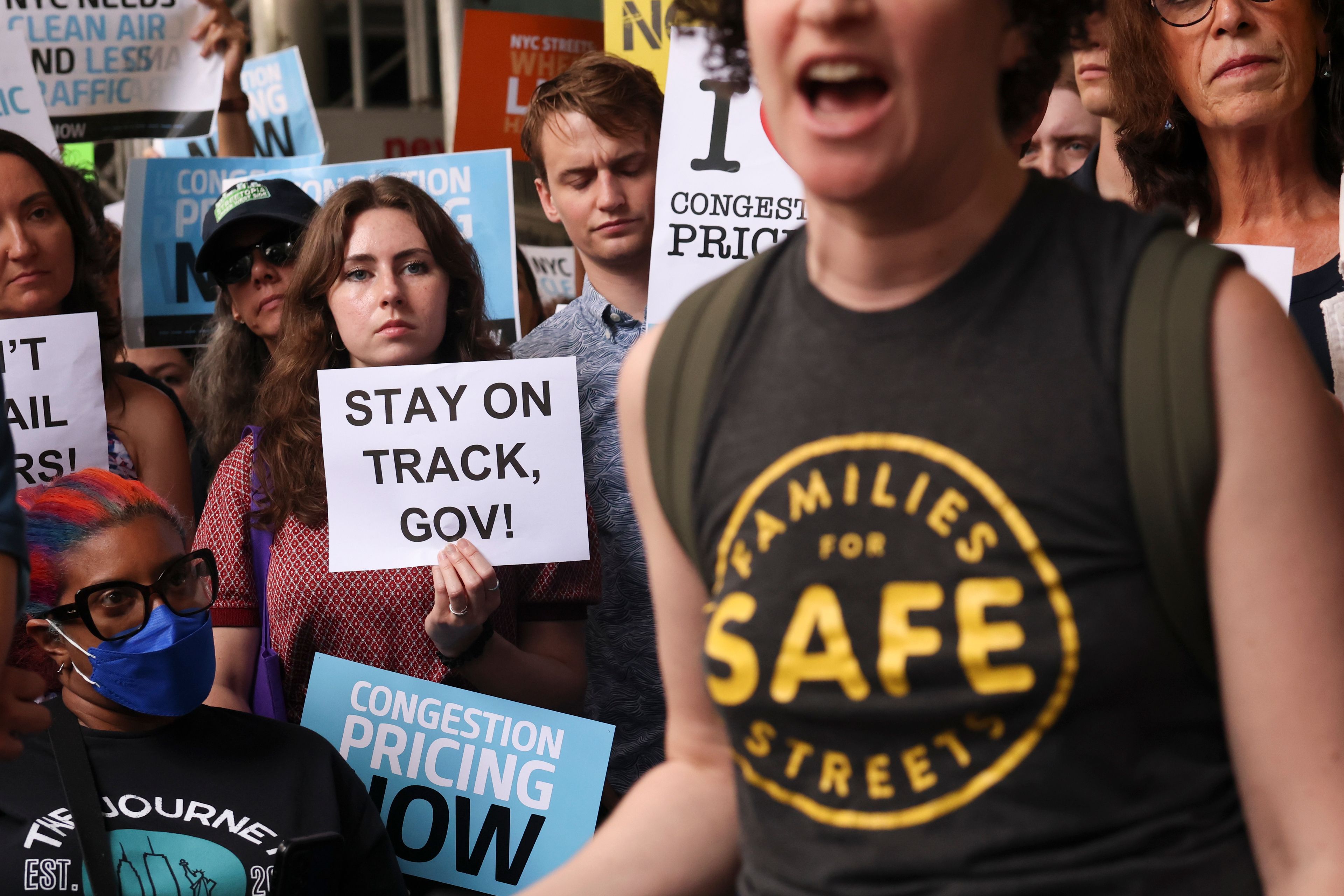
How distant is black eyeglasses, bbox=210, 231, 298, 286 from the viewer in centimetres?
369

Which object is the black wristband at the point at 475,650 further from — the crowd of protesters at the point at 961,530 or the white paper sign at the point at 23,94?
the white paper sign at the point at 23,94

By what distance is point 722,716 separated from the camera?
3.51 feet

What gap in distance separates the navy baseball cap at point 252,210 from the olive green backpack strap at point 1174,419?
9.87ft

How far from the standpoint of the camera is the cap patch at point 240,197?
145 inches

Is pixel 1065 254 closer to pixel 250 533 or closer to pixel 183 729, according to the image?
pixel 183 729

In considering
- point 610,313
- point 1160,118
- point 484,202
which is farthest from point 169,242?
point 1160,118

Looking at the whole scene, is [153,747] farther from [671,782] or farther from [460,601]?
Answer: [671,782]

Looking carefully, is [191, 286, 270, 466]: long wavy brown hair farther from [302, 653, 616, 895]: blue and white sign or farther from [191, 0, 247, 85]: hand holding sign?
[191, 0, 247, 85]: hand holding sign

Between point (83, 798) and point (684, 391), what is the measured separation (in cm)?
181

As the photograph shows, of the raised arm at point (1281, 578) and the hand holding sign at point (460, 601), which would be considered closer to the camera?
the raised arm at point (1281, 578)

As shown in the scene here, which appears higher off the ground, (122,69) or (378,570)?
(122,69)

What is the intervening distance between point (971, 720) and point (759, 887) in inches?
8.8

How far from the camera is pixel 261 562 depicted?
3.00 metres

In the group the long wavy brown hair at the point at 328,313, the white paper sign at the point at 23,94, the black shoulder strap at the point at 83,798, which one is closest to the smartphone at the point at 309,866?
the black shoulder strap at the point at 83,798
